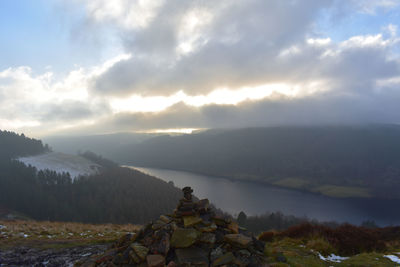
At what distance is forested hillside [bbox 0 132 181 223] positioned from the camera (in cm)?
12775

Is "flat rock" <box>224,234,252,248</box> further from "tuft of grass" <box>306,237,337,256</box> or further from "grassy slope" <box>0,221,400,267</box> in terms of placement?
"tuft of grass" <box>306,237,337,256</box>

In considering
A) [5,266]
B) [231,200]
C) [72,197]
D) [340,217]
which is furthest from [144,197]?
[5,266]

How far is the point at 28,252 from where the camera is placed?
18.5 meters

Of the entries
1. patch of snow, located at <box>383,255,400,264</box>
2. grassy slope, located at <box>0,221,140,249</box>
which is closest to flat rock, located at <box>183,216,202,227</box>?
grassy slope, located at <box>0,221,140,249</box>

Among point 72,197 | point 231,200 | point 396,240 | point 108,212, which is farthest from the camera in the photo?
point 231,200

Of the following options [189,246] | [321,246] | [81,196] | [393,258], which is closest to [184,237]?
[189,246]

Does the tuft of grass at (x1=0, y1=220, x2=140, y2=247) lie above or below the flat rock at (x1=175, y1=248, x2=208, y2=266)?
below

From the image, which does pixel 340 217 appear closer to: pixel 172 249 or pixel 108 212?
pixel 108 212

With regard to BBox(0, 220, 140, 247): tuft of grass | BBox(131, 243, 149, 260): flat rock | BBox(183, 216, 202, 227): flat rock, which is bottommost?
BBox(0, 220, 140, 247): tuft of grass

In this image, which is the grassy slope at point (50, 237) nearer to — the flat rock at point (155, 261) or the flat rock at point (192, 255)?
the flat rock at point (155, 261)

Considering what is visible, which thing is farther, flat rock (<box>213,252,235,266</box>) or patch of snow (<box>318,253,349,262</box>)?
patch of snow (<box>318,253,349,262</box>)

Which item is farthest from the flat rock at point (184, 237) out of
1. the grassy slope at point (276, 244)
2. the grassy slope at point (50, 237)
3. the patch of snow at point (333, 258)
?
the grassy slope at point (50, 237)

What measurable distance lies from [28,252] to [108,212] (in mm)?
123997

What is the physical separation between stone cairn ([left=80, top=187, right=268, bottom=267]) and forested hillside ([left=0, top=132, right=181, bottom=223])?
120585mm
